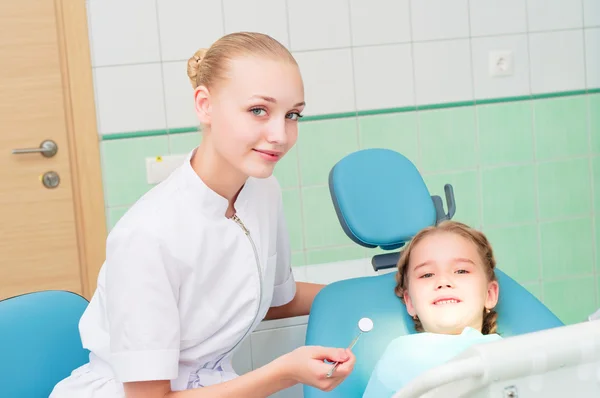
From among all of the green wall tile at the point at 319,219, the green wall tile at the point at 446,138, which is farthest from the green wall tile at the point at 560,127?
the green wall tile at the point at 319,219

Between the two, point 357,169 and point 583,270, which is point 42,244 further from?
point 583,270

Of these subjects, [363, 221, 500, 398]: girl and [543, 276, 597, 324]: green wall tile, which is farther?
[543, 276, 597, 324]: green wall tile

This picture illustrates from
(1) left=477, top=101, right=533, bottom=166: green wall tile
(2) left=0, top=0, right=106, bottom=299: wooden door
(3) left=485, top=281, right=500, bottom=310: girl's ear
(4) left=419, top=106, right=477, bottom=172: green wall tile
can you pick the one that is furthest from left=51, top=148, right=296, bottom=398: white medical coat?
(1) left=477, top=101, right=533, bottom=166: green wall tile

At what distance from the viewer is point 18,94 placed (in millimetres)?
2666

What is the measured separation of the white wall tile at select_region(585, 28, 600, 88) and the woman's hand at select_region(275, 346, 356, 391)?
2.12m

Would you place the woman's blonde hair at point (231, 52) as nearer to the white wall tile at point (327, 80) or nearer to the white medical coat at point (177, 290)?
the white medical coat at point (177, 290)

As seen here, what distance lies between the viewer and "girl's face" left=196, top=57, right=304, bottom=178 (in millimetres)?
1364

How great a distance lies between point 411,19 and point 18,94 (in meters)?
1.41

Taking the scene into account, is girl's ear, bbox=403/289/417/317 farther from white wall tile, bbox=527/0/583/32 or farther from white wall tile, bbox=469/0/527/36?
white wall tile, bbox=527/0/583/32

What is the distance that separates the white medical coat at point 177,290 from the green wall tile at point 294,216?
1.18m

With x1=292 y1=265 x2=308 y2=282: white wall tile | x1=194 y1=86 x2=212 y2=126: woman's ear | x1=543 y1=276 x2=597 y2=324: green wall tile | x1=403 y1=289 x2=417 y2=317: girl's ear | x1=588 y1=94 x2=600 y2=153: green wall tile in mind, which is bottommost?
x1=543 y1=276 x2=597 y2=324: green wall tile

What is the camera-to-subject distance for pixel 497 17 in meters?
2.88

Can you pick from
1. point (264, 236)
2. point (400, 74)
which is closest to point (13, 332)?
point (264, 236)

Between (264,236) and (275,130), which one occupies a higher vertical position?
(275,130)
